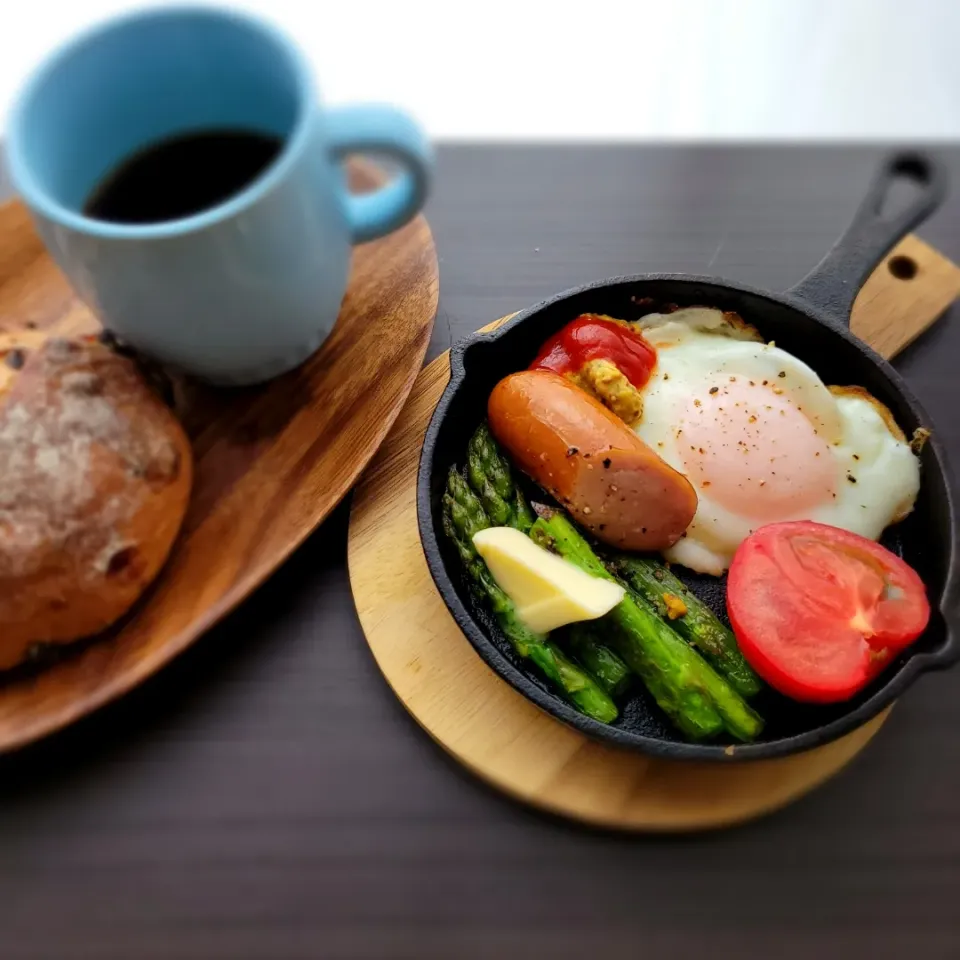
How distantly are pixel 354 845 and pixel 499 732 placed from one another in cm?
31

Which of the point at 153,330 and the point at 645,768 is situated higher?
the point at 153,330

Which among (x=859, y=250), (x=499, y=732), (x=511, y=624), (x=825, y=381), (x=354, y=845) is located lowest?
(x=354, y=845)

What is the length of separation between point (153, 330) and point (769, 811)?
127cm

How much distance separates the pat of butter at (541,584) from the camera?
1.44 meters

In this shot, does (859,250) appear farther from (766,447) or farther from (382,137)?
(382,137)

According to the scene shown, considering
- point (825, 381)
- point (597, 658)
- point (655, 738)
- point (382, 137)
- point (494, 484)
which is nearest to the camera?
point (382, 137)

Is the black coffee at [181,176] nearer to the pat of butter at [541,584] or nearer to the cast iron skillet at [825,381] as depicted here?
the cast iron skillet at [825,381]

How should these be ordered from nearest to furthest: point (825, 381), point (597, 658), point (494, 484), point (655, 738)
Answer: point (655, 738) < point (597, 658) < point (494, 484) < point (825, 381)

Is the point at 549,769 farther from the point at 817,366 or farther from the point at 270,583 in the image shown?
the point at 817,366

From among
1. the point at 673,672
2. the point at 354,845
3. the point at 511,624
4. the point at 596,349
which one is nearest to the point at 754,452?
the point at 596,349

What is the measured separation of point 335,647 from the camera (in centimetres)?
162

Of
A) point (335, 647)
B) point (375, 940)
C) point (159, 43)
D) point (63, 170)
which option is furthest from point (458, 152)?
point (375, 940)

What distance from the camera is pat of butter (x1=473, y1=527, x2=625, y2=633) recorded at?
56.5 inches

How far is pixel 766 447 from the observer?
5.34 ft
